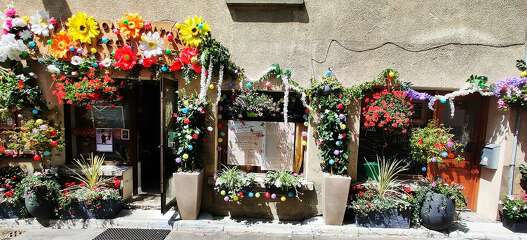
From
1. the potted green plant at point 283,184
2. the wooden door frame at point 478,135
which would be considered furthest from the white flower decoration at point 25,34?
the wooden door frame at point 478,135

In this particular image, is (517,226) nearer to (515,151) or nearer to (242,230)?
(515,151)

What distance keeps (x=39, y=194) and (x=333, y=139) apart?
5295 millimetres

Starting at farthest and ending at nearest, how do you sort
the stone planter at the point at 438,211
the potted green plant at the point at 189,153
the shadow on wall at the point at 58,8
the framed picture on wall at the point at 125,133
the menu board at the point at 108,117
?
the framed picture on wall at the point at 125,133, the menu board at the point at 108,117, the shadow on wall at the point at 58,8, the potted green plant at the point at 189,153, the stone planter at the point at 438,211

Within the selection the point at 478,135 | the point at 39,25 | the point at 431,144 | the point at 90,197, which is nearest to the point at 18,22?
the point at 39,25

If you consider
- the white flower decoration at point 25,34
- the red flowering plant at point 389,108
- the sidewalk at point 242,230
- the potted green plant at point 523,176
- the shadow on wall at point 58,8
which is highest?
the shadow on wall at point 58,8

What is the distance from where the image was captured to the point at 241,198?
6090 millimetres

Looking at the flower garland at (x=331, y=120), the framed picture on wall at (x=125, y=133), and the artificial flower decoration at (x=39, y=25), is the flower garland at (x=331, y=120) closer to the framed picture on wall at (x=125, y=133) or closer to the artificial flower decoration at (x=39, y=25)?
the framed picture on wall at (x=125, y=133)

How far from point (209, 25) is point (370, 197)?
4.33m

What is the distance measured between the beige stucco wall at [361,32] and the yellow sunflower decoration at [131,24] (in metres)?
0.25

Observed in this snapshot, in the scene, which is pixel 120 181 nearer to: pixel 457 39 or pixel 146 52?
pixel 146 52

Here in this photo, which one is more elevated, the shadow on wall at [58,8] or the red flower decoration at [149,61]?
the shadow on wall at [58,8]

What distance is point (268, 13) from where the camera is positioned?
5.86 meters

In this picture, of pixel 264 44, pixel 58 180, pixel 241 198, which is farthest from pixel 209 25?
pixel 58 180

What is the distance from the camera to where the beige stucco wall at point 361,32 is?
19.0ft
